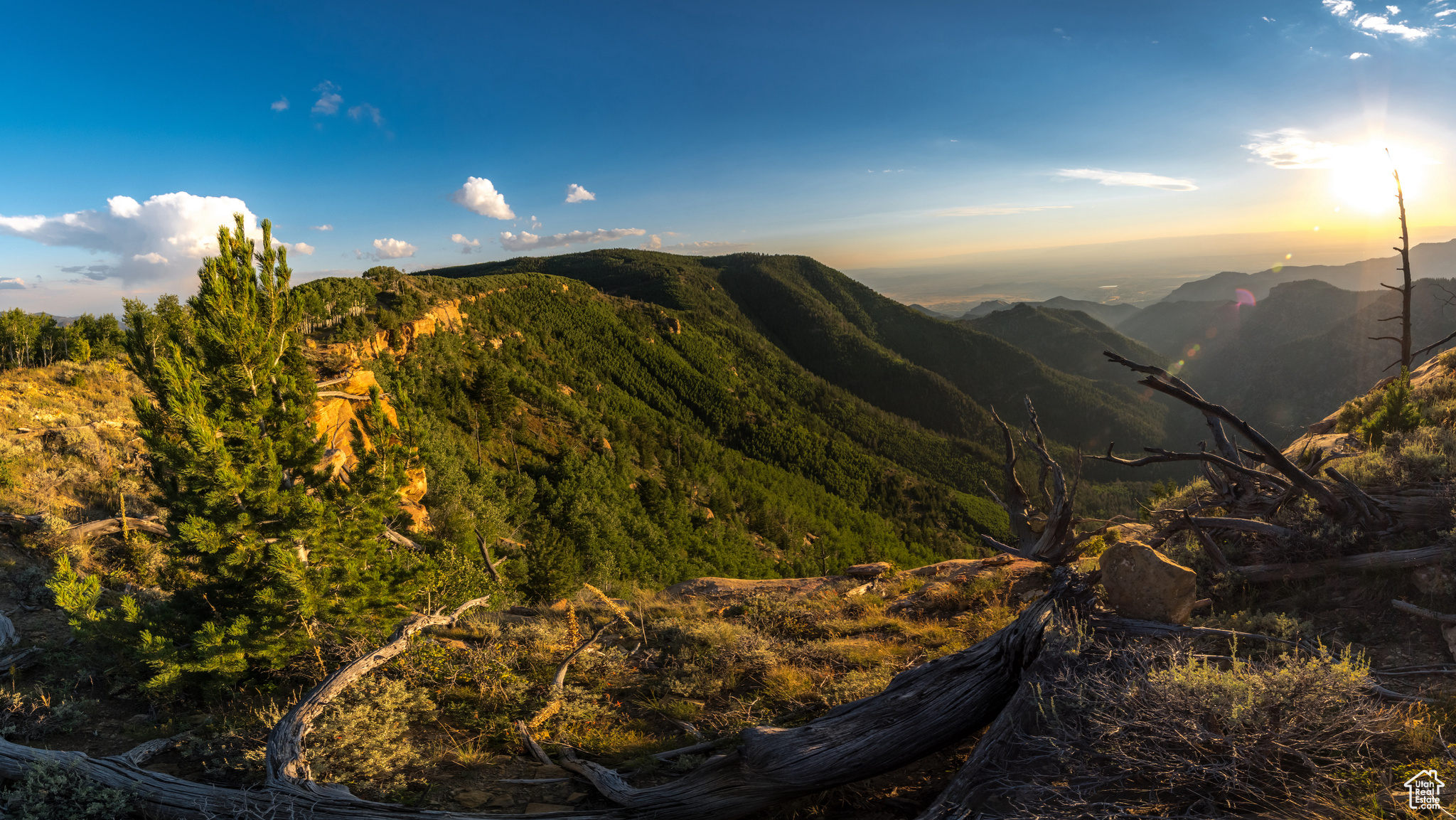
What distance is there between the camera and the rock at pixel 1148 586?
442 centimetres

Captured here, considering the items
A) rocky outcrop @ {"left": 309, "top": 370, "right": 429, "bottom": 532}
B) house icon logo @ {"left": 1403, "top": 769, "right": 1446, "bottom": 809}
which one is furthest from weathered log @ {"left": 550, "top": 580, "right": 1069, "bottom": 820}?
rocky outcrop @ {"left": 309, "top": 370, "right": 429, "bottom": 532}

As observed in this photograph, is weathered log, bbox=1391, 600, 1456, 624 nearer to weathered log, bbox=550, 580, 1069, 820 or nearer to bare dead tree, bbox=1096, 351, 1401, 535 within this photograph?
bare dead tree, bbox=1096, 351, 1401, 535

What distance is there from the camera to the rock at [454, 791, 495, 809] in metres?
3.93

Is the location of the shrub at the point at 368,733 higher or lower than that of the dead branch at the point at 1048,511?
→ lower

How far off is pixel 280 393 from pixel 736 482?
55471 millimetres

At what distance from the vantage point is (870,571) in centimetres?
1243

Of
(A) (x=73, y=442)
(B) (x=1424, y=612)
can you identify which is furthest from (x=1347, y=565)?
(A) (x=73, y=442)

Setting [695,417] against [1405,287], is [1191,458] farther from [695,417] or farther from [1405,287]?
[695,417]

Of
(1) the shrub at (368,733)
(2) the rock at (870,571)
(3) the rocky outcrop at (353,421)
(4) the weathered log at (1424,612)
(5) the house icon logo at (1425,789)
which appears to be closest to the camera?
(5) the house icon logo at (1425,789)

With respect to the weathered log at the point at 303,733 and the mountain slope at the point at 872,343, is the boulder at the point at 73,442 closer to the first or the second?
the weathered log at the point at 303,733

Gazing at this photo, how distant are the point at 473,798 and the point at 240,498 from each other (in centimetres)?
566

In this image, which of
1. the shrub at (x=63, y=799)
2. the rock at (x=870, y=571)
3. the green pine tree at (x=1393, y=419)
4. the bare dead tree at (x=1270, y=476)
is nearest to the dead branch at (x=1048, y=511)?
the bare dead tree at (x=1270, y=476)

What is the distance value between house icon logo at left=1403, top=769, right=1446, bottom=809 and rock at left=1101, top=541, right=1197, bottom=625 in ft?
6.03

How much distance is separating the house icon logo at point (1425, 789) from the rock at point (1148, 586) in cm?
184
